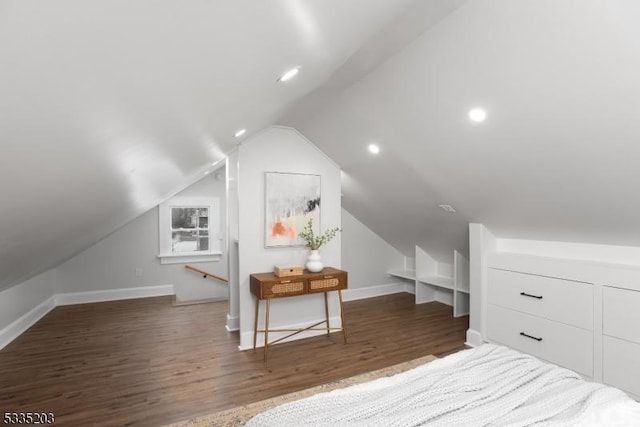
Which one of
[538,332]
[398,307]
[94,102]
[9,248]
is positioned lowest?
[398,307]

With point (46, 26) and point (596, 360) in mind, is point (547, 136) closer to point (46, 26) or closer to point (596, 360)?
point (596, 360)

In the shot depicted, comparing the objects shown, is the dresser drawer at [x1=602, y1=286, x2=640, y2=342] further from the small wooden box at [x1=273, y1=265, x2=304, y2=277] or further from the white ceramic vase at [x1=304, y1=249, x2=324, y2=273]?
the small wooden box at [x1=273, y1=265, x2=304, y2=277]

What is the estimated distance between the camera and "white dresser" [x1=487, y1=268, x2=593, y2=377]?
2.75 meters

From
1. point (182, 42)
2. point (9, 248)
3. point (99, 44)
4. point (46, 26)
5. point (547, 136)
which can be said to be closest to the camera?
point (46, 26)

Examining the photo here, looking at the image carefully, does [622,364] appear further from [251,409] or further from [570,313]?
[251,409]

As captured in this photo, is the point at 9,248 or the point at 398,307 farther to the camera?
the point at 398,307

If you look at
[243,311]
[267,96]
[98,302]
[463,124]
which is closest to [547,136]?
[463,124]

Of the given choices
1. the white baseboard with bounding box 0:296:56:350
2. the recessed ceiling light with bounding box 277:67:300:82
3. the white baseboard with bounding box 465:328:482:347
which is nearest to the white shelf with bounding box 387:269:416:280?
the white baseboard with bounding box 465:328:482:347

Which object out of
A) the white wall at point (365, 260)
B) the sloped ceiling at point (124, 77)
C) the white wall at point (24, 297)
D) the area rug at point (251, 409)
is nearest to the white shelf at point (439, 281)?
the white wall at point (365, 260)

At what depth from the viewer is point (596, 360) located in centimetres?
267

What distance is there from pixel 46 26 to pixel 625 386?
11.9ft

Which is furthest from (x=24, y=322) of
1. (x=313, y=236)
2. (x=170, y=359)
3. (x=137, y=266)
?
(x=313, y=236)

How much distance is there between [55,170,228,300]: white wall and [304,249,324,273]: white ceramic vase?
2.90m

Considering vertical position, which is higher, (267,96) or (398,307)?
(267,96)
